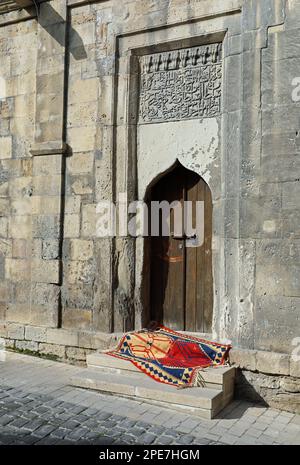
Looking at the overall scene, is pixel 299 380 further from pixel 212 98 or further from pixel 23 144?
pixel 23 144

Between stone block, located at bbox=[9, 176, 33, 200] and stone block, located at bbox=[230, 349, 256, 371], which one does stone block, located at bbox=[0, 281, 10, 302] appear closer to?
stone block, located at bbox=[9, 176, 33, 200]

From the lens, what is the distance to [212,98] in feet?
17.2

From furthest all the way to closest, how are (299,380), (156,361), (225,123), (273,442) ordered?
1. (225,123)
2. (156,361)
3. (299,380)
4. (273,442)

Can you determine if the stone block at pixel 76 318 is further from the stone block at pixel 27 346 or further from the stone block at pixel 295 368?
the stone block at pixel 295 368

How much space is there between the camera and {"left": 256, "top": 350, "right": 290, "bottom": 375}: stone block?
4.44m

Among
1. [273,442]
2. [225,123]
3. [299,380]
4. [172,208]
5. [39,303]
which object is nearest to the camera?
[273,442]

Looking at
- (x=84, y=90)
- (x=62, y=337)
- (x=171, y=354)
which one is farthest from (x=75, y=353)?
(x=84, y=90)

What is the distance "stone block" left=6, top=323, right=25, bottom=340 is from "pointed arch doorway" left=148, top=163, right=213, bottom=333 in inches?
69.6

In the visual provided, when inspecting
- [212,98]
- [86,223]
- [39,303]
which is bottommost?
[39,303]

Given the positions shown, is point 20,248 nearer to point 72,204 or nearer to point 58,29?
point 72,204

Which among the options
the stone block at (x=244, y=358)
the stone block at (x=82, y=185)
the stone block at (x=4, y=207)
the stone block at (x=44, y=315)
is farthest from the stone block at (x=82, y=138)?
the stone block at (x=244, y=358)

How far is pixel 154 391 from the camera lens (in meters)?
4.34

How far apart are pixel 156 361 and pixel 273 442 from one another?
1391mm

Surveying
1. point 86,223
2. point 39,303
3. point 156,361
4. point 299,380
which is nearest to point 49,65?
point 86,223
